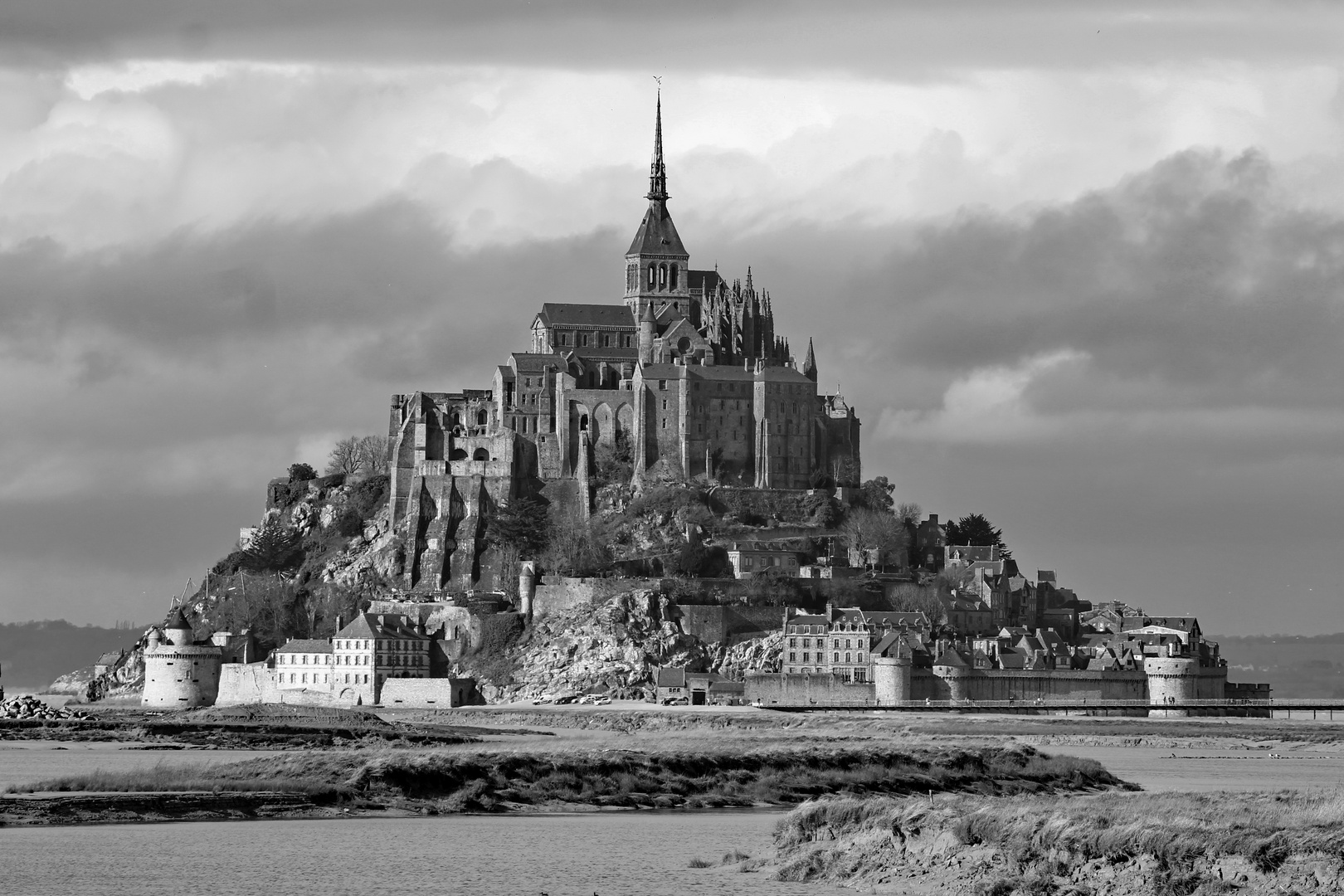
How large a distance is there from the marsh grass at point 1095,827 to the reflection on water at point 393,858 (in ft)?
4.67

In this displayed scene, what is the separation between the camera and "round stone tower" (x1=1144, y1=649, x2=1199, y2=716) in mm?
116562

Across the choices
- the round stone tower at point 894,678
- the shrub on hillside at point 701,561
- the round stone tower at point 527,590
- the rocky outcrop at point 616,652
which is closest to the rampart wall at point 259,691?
the rocky outcrop at point 616,652

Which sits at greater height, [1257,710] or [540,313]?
[540,313]

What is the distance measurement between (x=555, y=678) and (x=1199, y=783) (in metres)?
57.8

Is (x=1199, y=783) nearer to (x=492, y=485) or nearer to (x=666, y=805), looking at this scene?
(x=666, y=805)

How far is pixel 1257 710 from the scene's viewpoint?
384ft

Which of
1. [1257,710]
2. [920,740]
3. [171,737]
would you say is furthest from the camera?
[1257,710]

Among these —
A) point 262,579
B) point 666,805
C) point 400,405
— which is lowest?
point 666,805

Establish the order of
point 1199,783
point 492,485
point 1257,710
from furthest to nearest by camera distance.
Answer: point 492,485, point 1257,710, point 1199,783

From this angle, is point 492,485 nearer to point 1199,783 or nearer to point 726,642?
point 726,642

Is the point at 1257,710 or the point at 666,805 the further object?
the point at 1257,710

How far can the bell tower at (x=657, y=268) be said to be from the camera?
142750 mm

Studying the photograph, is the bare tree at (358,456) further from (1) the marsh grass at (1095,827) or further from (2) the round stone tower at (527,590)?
(1) the marsh grass at (1095,827)

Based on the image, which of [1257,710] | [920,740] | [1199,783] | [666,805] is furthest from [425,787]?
[1257,710]
